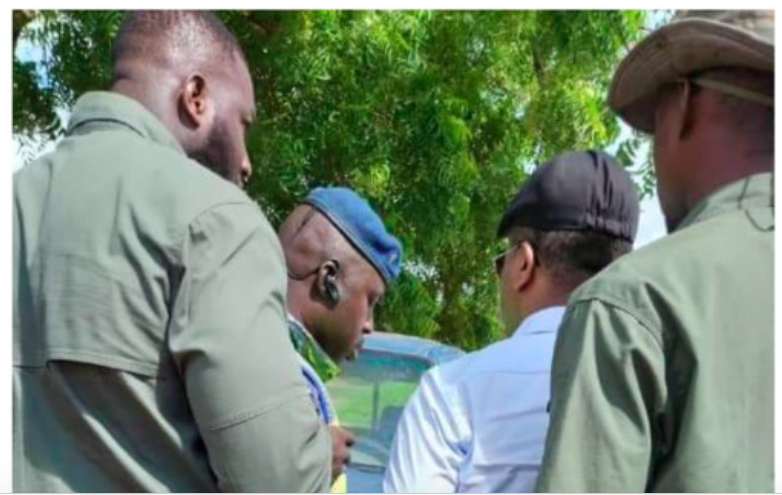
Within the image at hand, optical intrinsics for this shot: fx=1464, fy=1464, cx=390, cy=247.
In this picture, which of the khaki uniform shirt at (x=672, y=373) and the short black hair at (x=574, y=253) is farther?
the short black hair at (x=574, y=253)

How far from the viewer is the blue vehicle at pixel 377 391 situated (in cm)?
615

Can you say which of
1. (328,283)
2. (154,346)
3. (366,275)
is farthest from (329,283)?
(154,346)

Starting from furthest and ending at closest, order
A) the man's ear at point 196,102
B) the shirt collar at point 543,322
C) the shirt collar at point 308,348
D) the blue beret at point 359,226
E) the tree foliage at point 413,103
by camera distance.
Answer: the tree foliage at point 413,103
the blue beret at point 359,226
the shirt collar at point 308,348
the shirt collar at point 543,322
the man's ear at point 196,102

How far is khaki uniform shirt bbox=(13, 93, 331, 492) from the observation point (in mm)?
2408

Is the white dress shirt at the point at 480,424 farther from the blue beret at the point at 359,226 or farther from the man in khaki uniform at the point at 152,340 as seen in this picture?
the blue beret at the point at 359,226

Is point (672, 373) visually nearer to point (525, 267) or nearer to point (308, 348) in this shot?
point (525, 267)

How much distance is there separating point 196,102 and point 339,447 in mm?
713

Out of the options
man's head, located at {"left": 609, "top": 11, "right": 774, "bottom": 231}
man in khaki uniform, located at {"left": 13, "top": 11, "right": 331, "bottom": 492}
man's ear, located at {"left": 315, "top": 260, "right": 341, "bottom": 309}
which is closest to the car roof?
man's ear, located at {"left": 315, "top": 260, "right": 341, "bottom": 309}

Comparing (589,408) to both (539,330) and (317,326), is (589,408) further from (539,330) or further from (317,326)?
(317,326)

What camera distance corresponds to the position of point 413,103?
9.76 metres

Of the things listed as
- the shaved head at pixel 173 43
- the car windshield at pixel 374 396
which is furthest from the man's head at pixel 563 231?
the car windshield at pixel 374 396

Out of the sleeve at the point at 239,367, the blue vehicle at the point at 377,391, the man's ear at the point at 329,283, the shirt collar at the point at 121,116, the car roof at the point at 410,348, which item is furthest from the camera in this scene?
the car roof at the point at 410,348

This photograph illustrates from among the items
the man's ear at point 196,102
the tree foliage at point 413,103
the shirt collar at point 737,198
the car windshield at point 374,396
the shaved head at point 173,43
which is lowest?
the car windshield at point 374,396

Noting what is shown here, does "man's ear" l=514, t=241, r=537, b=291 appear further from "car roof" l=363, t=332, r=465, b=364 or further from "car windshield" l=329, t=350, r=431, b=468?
"car roof" l=363, t=332, r=465, b=364
